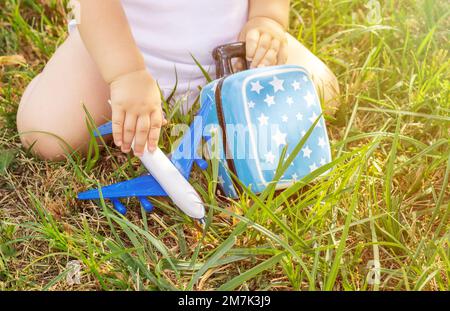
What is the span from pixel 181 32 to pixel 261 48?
0.59ft

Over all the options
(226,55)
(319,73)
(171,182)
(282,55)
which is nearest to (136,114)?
(171,182)

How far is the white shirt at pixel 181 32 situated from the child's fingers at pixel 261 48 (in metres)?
0.11

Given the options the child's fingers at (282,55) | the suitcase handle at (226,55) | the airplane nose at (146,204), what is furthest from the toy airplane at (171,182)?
the child's fingers at (282,55)

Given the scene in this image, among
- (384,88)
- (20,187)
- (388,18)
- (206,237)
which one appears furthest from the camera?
(388,18)

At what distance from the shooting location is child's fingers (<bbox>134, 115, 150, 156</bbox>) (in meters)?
1.29

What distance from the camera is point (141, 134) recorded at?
1.29 meters

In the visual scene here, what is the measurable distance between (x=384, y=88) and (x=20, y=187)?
33.6 inches

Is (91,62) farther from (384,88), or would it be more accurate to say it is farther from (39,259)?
(384,88)

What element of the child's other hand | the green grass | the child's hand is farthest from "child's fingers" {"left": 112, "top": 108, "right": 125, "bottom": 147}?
the child's other hand

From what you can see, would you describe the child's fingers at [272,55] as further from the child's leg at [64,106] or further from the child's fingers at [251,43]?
the child's leg at [64,106]

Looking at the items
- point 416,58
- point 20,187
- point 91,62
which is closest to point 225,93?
point 91,62

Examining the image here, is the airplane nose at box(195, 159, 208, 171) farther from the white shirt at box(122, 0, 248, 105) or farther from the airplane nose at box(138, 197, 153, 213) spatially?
the white shirt at box(122, 0, 248, 105)

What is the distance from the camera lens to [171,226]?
1.29m

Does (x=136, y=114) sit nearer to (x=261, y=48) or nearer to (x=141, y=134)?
(x=141, y=134)
